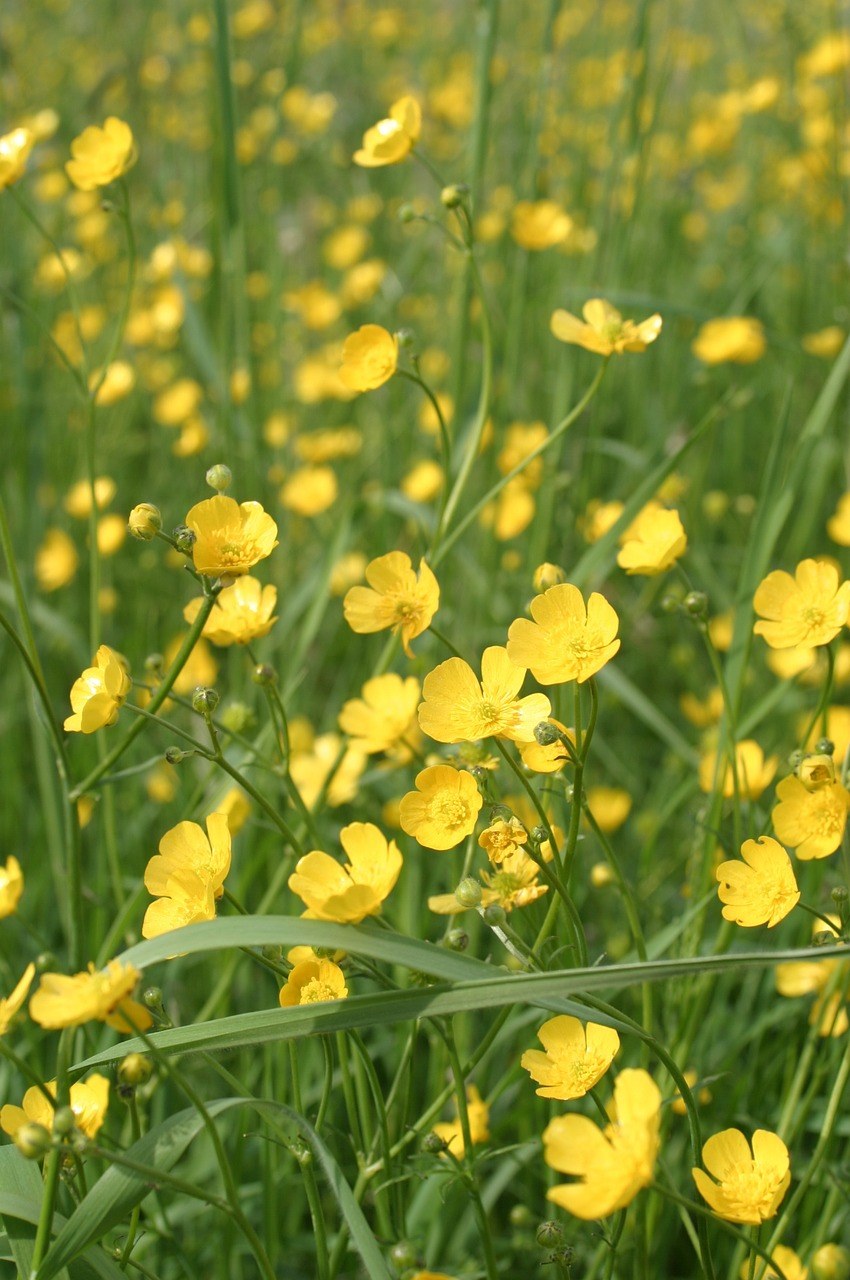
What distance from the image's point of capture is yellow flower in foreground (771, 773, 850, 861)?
121 centimetres

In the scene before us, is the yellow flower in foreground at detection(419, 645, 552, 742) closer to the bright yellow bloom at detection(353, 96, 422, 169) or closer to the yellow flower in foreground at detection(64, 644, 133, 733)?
the yellow flower in foreground at detection(64, 644, 133, 733)

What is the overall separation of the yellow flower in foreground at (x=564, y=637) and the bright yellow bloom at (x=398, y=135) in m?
0.76

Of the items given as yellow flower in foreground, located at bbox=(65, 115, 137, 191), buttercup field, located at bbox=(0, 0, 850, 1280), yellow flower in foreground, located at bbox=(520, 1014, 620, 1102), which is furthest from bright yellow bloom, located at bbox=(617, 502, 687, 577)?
yellow flower in foreground, located at bbox=(65, 115, 137, 191)

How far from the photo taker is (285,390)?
3.50m

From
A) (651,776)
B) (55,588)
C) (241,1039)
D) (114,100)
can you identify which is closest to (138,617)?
(55,588)

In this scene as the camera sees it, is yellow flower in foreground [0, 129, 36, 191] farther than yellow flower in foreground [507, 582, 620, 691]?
Yes

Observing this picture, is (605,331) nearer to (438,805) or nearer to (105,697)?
(438,805)

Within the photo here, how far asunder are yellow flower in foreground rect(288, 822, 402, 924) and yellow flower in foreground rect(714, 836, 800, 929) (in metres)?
0.32

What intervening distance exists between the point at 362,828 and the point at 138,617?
148cm

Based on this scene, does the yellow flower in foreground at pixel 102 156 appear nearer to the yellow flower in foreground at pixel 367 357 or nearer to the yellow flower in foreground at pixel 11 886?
the yellow flower in foreground at pixel 367 357

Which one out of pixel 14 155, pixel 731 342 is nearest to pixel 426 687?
pixel 14 155

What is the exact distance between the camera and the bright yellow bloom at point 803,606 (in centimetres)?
128

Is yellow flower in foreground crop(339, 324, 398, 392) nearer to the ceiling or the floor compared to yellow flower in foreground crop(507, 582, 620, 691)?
nearer to the ceiling

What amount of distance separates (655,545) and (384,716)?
0.40 m
